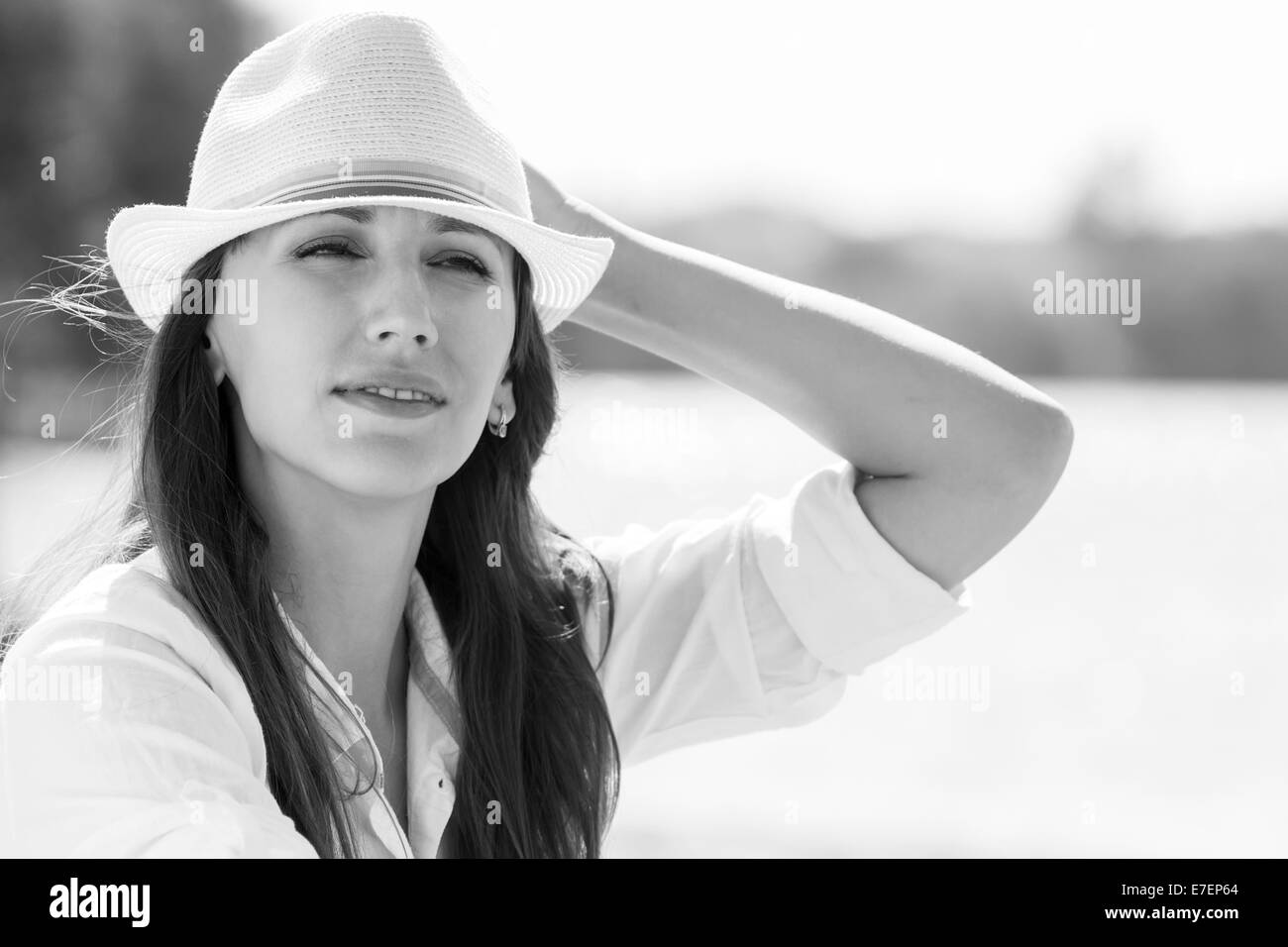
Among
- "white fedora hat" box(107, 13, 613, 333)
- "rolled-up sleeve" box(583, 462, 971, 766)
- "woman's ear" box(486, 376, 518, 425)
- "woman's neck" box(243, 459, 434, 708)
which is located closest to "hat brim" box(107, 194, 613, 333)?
"white fedora hat" box(107, 13, 613, 333)

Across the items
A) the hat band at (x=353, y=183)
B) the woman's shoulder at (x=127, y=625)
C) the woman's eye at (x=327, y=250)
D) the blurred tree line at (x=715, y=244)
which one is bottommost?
the woman's shoulder at (x=127, y=625)

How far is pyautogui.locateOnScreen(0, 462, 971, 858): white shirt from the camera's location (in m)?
1.25

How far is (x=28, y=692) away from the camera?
128 cm

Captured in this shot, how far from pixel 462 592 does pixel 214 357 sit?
18.4 inches

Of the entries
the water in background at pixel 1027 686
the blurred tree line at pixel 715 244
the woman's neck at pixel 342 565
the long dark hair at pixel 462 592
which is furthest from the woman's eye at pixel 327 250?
the blurred tree line at pixel 715 244

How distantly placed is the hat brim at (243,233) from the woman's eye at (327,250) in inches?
1.6

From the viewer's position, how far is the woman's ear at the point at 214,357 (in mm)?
1679

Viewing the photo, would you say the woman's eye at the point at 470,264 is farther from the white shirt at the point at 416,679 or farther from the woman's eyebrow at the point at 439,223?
the white shirt at the point at 416,679

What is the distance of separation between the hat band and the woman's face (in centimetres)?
2

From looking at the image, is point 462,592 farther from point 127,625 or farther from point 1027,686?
point 1027,686

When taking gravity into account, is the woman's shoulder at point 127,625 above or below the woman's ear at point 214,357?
below

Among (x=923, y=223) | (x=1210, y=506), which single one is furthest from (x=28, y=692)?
(x=923, y=223)
